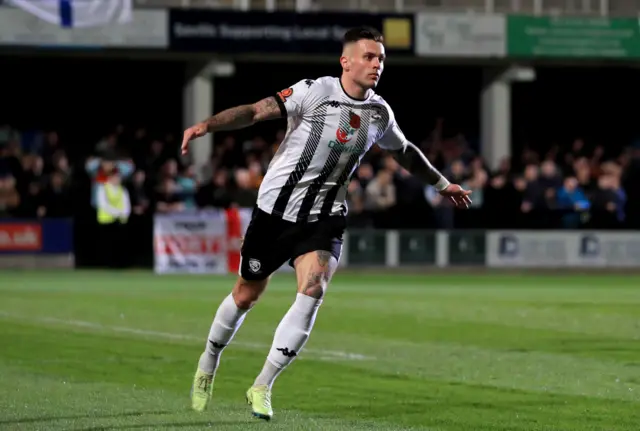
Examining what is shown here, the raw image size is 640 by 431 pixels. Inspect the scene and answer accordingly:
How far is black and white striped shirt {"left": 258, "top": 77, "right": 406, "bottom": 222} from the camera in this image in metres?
8.52

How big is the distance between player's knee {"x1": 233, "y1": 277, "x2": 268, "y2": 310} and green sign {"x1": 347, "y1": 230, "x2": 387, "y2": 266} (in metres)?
20.2

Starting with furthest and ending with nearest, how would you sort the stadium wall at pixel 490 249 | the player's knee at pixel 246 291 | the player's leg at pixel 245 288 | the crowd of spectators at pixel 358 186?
the stadium wall at pixel 490 249, the crowd of spectators at pixel 358 186, the player's knee at pixel 246 291, the player's leg at pixel 245 288

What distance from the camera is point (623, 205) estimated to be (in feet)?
99.9

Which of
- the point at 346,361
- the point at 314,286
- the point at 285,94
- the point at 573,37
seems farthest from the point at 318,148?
the point at 573,37

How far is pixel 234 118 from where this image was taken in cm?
802

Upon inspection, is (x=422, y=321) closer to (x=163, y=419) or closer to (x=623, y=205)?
(x=163, y=419)

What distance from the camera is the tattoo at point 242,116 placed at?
7957mm

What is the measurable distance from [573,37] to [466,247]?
36.2 feet

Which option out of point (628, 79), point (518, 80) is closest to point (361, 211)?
point (518, 80)

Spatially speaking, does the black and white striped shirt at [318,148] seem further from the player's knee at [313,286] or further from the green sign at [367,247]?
the green sign at [367,247]

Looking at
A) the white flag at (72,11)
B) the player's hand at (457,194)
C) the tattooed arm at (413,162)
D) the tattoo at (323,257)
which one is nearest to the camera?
the tattoo at (323,257)

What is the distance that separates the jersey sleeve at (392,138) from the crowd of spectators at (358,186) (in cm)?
1811

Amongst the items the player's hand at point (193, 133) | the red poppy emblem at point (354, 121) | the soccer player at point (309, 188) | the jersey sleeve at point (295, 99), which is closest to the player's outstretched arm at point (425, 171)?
the soccer player at point (309, 188)

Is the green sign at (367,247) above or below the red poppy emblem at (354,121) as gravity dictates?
below
